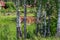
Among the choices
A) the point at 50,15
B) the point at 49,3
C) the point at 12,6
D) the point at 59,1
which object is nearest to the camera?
the point at 59,1

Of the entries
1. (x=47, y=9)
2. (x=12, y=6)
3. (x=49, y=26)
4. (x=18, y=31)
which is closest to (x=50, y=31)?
(x=49, y=26)

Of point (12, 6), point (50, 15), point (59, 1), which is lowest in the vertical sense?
point (12, 6)

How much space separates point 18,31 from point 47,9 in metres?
2.42

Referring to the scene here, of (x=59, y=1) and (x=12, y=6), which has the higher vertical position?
(x=59, y=1)

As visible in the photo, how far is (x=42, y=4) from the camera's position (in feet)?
40.2

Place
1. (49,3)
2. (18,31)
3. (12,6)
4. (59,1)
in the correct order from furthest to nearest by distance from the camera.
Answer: (12,6)
(49,3)
(18,31)
(59,1)

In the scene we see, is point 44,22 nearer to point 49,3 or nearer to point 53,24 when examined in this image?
point 53,24

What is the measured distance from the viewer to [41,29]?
1274 cm

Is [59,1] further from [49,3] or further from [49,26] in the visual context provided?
[49,26]

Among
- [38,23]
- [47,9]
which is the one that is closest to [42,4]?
[47,9]

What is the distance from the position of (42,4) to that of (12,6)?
1730 cm

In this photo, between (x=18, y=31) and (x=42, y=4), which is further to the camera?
(x=42, y=4)

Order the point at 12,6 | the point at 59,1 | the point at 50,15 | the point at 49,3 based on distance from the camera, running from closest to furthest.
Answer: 1. the point at 59,1
2. the point at 49,3
3. the point at 50,15
4. the point at 12,6

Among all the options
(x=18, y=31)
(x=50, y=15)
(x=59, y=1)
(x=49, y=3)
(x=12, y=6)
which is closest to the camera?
(x=59, y=1)
